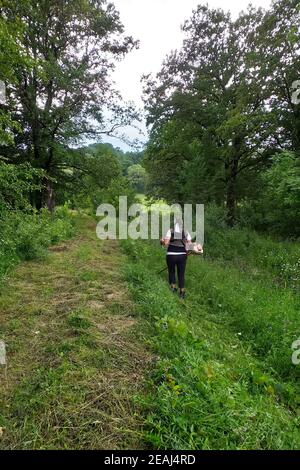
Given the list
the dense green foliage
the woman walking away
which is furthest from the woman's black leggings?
the dense green foliage

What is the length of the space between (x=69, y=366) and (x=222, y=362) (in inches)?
74.1

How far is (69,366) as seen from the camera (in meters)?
3.03

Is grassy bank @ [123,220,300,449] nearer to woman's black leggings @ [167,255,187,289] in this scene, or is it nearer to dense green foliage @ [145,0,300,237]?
woman's black leggings @ [167,255,187,289]

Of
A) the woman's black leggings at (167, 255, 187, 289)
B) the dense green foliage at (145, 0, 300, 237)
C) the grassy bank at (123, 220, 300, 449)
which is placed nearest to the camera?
the grassy bank at (123, 220, 300, 449)

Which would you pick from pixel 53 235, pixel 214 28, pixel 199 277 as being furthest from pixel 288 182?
pixel 214 28

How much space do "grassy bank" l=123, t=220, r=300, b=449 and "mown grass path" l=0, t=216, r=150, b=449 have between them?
275mm

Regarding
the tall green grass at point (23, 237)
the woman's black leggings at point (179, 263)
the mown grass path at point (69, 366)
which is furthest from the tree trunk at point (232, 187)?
the mown grass path at point (69, 366)

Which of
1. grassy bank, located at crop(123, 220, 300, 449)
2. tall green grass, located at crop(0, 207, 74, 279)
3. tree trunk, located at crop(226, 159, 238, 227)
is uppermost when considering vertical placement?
tree trunk, located at crop(226, 159, 238, 227)

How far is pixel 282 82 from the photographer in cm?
1237

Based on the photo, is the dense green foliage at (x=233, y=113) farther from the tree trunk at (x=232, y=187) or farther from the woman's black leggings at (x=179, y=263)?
the woman's black leggings at (x=179, y=263)

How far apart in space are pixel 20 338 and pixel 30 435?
164cm

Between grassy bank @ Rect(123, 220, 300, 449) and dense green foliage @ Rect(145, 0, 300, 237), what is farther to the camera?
dense green foliage @ Rect(145, 0, 300, 237)

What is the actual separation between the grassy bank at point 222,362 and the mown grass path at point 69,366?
0.28 m

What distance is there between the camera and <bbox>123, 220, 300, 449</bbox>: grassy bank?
7.56 ft
